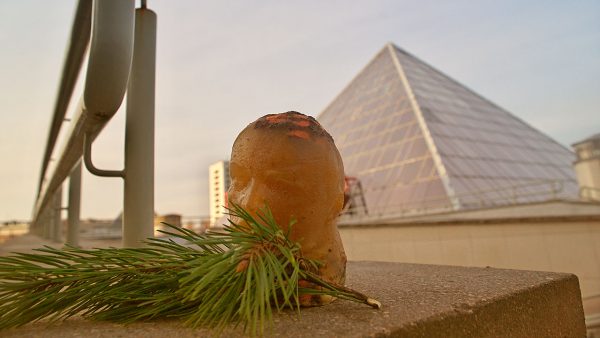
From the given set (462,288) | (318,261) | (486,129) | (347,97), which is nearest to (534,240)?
(462,288)

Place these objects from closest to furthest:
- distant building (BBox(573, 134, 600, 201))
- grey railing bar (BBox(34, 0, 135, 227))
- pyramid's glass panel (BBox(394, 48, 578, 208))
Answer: grey railing bar (BBox(34, 0, 135, 227)) → distant building (BBox(573, 134, 600, 201)) → pyramid's glass panel (BBox(394, 48, 578, 208))

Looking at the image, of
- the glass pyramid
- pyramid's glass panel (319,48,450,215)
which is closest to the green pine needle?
the glass pyramid

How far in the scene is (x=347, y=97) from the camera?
20953 millimetres

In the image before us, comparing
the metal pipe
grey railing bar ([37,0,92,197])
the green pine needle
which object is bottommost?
the green pine needle

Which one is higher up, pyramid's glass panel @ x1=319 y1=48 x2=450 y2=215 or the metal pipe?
pyramid's glass panel @ x1=319 y1=48 x2=450 y2=215

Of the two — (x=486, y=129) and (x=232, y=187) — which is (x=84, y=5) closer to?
(x=232, y=187)

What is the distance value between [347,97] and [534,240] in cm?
1649

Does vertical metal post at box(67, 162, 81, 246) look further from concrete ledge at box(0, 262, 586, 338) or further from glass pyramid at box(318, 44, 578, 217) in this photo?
glass pyramid at box(318, 44, 578, 217)

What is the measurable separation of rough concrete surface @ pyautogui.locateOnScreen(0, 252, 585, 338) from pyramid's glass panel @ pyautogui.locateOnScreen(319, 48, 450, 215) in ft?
29.6

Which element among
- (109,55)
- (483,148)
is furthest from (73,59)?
(483,148)

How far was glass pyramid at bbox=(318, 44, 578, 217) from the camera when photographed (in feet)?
34.6

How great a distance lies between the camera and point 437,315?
610mm

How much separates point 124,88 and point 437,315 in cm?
124

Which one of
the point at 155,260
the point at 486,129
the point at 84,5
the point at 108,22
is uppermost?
the point at 486,129
